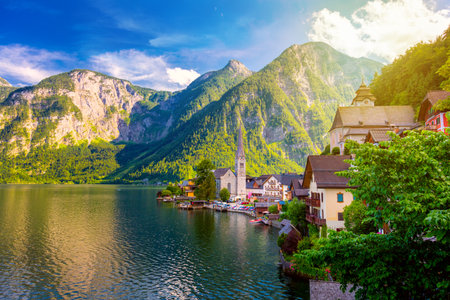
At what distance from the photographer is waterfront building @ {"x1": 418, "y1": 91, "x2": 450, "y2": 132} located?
41031 mm

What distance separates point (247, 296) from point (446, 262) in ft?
79.8

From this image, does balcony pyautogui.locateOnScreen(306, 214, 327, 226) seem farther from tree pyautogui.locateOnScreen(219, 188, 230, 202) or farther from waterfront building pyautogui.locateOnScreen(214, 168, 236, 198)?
waterfront building pyautogui.locateOnScreen(214, 168, 236, 198)

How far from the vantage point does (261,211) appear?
97.2 meters

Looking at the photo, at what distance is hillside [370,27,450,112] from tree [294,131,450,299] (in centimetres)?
5762

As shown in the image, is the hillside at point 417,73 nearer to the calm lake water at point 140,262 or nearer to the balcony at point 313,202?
the balcony at point 313,202

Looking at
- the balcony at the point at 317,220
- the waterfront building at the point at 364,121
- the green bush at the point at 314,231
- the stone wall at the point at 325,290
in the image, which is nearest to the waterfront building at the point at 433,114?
the balcony at the point at 317,220

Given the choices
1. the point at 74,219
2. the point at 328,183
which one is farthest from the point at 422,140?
the point at 74,219

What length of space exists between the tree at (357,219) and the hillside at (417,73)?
4050 cm

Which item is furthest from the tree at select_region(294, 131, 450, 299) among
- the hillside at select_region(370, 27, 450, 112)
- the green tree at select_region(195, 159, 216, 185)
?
the green tree at select_region(195, 159, 216, 185)

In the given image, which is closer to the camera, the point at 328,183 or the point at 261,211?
the point at 328,183

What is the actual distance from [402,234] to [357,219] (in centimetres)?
2305

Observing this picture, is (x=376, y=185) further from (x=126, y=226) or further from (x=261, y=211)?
(x=261, y=211)

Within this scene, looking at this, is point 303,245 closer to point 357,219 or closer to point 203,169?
point 357,219

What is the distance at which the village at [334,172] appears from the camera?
139ft
